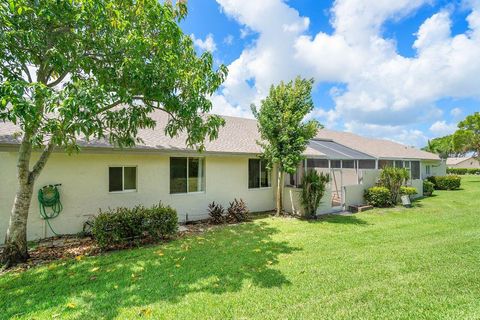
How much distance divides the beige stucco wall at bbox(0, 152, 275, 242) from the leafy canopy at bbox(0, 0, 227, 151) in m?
2.43

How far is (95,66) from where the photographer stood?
5.97 metres

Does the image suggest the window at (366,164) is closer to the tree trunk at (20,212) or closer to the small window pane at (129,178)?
the small window pane at (129,178)

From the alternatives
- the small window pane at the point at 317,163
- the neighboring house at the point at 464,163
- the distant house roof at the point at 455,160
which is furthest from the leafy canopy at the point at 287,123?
the distant house roof at the point at 455,160

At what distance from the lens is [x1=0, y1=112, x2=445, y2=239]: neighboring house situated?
7785mm

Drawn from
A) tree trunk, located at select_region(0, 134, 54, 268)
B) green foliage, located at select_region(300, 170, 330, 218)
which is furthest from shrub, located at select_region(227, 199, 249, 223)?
tree trunk, located at select_region(0, 134, 54, 268)

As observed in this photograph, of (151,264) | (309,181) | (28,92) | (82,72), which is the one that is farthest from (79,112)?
(309,181)

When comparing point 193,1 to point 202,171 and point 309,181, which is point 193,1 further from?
point 309,181

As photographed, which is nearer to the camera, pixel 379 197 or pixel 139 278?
pixel 139 278

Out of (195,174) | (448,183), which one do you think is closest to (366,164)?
(448,183)

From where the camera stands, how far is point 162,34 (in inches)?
237

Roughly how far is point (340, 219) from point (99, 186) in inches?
384

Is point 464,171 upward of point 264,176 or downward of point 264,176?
downward

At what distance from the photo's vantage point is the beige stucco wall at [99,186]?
24.0ft

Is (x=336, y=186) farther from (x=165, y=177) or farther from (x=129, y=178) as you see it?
(x=129, y=178)
